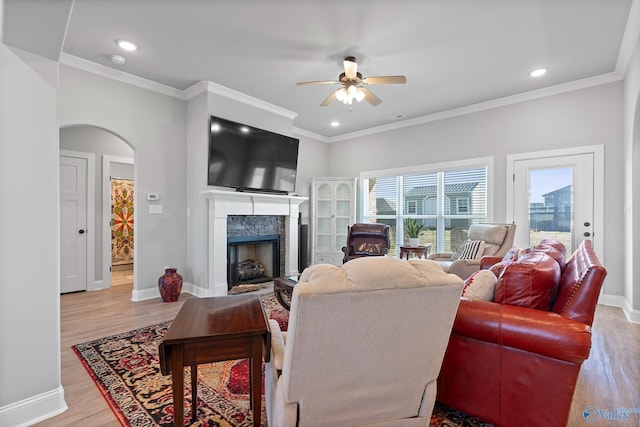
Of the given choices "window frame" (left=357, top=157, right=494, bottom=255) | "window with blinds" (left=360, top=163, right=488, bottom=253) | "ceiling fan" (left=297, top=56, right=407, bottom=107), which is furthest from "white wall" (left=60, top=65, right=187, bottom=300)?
"window with blinds" (left=360, top=163, right=488, bottom=253)

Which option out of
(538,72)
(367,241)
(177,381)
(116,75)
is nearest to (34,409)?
(177,381)

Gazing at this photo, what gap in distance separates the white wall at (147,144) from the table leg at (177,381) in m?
3.12

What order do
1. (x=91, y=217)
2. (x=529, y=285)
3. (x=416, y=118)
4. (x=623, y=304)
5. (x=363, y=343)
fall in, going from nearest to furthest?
(x=363, y=343), (x=529, y=285), (x=623, y=304), (x=91, y=217), (x=416, y=118)

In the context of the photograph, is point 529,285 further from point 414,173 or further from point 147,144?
point 147,144

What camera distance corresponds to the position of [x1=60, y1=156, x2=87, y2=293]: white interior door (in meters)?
4.38

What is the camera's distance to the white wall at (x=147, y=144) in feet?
11.6

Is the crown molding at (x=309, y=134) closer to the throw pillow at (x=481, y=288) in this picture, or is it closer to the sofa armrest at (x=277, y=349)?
the throw pillow at (x=481, y=288)

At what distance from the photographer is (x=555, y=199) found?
4109 millimetres

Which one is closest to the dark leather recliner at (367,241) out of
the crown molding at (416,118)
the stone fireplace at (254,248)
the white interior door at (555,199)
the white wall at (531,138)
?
the stone fireplace at (254,248)

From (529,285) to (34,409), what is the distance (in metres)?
2.64

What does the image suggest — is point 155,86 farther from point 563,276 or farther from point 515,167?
point 515,167

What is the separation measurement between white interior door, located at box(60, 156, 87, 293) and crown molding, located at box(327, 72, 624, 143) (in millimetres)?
4764

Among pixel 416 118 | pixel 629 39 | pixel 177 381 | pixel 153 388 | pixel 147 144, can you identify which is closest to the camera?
pixel 177 381

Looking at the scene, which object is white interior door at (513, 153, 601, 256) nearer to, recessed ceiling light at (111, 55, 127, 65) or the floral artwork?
recessed ceiling light at (111, 55, 127, 65)
